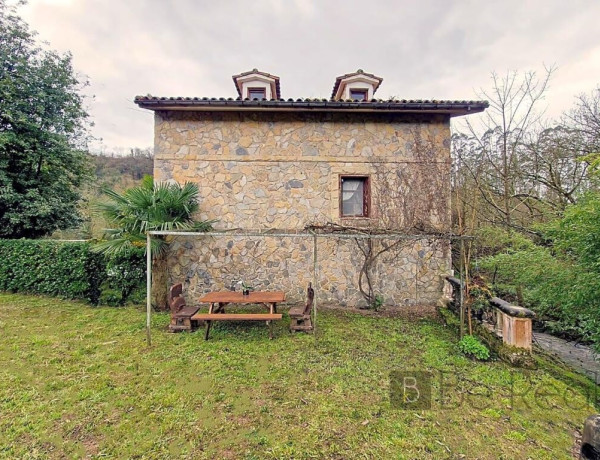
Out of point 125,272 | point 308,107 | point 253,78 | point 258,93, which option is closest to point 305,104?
point 308,107

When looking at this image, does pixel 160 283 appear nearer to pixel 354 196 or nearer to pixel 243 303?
pixel 243 303

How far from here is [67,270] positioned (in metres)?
7.36

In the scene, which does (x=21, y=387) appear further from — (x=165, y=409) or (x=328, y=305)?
(x=328, y=305)

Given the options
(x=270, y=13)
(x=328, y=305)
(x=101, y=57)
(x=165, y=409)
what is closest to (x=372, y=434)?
(x=165, y=409)

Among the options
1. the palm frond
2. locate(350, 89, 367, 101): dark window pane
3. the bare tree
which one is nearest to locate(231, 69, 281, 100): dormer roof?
locate(350, 89, 367, 101): dark window pane

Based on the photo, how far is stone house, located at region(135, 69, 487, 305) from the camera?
692 centimetres

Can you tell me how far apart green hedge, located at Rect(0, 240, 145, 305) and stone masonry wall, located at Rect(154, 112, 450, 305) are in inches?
52.2

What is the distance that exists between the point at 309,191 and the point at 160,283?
13.8ft

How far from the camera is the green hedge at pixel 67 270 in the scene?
7.02m

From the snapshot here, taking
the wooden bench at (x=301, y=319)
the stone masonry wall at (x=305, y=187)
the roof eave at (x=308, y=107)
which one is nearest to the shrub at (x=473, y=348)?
the stone masonry wall at (x=305, y=187)

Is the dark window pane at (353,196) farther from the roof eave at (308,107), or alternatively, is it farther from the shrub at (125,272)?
the shrub at (125,272)

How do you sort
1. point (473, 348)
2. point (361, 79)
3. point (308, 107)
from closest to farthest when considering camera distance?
1. point (473, 348)
2. point (308, 107)
3. point (361, 79)

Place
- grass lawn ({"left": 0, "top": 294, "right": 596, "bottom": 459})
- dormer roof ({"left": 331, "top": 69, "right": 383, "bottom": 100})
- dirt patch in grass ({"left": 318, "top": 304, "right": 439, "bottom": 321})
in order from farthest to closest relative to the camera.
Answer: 1. dormer roof ({"left": 331, "top": 69, "right": 383, "bottom": 100})
2. dirt patch in grass ({"left": 318, "top": 304, "right": 439, "bottom": 321})
3. grass lawn ({"left": 0, "top": 294, "right": 596, "bottom": 459})

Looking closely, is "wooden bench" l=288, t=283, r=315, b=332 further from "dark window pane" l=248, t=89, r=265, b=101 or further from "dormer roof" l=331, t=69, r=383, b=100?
"dormer roof" l=331, t=69, r=383, b=100
